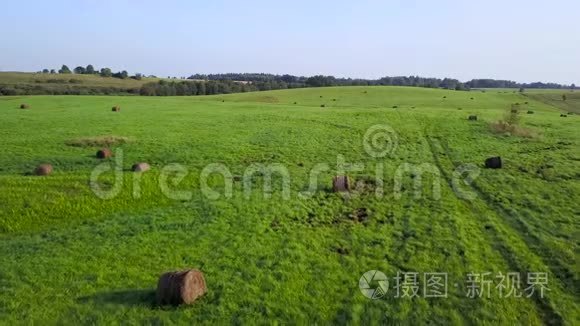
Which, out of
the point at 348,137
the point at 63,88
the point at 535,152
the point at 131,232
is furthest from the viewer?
the point at 63,88

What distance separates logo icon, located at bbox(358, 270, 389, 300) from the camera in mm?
14406

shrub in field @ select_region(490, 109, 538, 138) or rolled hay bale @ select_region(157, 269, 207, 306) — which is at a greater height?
shrub in field @ select_region(490, 109, 538, 138)

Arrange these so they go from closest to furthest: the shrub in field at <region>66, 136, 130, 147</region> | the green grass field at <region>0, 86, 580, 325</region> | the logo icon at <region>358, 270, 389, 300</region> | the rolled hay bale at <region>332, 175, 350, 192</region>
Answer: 1. the green grass field at <region>0, 86, 580, 325</region>
2. the logo icon at <region>358, 270, 389, 300</region>
3. the rolled hay bale at <region>332, 175, 350, 192</region>
4. the shrub in field at <region>66, 136, 130, 147</region>

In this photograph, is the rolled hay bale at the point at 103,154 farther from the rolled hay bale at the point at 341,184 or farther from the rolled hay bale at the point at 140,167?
the rolled hay bale at the point at 341,184

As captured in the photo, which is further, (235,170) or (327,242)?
(235,170)

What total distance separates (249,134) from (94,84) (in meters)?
100

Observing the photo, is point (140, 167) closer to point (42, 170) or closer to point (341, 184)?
A: point (42, 170)

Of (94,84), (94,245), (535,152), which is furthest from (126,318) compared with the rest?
(94,84)

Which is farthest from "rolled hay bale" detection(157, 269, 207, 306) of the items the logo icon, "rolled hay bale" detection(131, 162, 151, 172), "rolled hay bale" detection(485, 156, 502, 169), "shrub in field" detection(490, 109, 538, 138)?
"shrub in field" detection(490, 109, 538, 138)

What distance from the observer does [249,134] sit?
41969 millimetres

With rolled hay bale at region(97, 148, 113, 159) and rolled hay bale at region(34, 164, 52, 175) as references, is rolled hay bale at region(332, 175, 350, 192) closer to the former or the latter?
rolled hay bale at region(97, 148, 113, 159)

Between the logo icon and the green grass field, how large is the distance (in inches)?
11.7

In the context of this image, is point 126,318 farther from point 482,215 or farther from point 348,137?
point 348,137

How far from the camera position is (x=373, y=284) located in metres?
15.0
